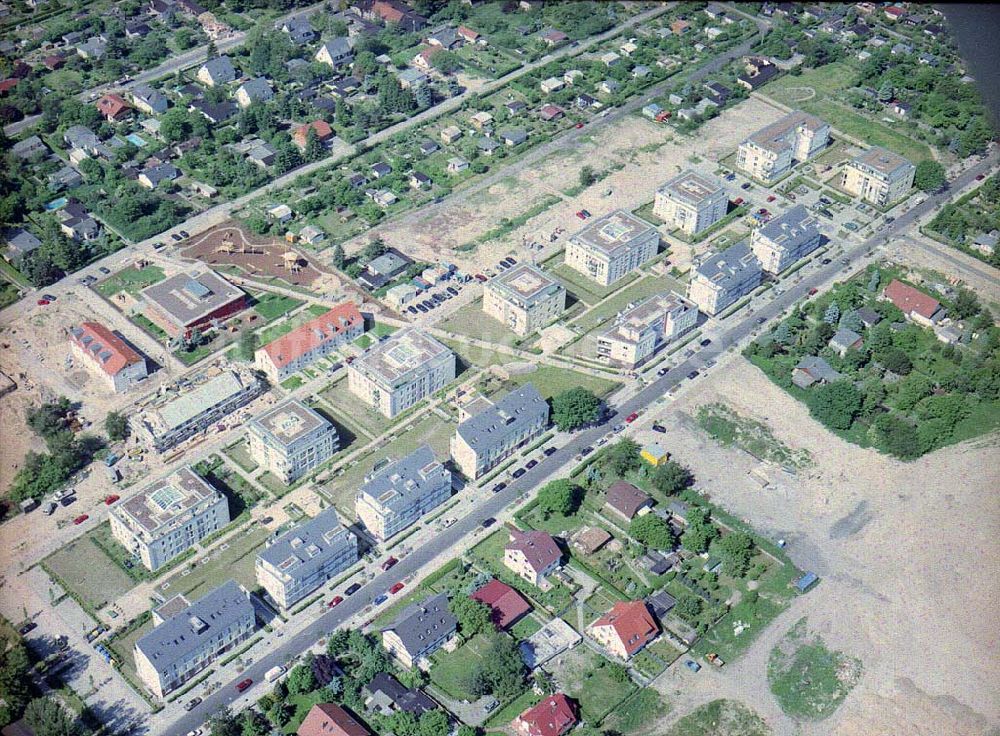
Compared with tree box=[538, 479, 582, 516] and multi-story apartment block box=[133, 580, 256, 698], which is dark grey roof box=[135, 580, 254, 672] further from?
tree box=[538, 479, 582, 516]

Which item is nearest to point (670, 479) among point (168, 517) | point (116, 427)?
point (168, 517)

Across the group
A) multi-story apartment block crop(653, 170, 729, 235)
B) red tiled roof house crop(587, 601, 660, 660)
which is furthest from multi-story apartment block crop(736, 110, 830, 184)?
red tiled roof house crop(587, 601, 660, 660)

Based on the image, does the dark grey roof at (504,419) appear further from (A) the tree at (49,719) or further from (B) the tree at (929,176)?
(B) the tree at (929,176)

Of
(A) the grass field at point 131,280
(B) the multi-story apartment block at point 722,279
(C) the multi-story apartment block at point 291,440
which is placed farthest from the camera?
(A) the grass field at point 131,280

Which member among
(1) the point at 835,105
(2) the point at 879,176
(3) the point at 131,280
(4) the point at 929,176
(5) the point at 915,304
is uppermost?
(3) the point at 131,280

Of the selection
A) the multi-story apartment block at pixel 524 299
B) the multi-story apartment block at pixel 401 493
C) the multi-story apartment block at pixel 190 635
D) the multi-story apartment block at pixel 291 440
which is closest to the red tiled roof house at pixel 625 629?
the multi-story apartment block at pixel 401 493

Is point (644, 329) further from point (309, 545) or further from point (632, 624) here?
point (309, 545)

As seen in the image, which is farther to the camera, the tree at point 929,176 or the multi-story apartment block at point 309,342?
the tree at point 929,176
